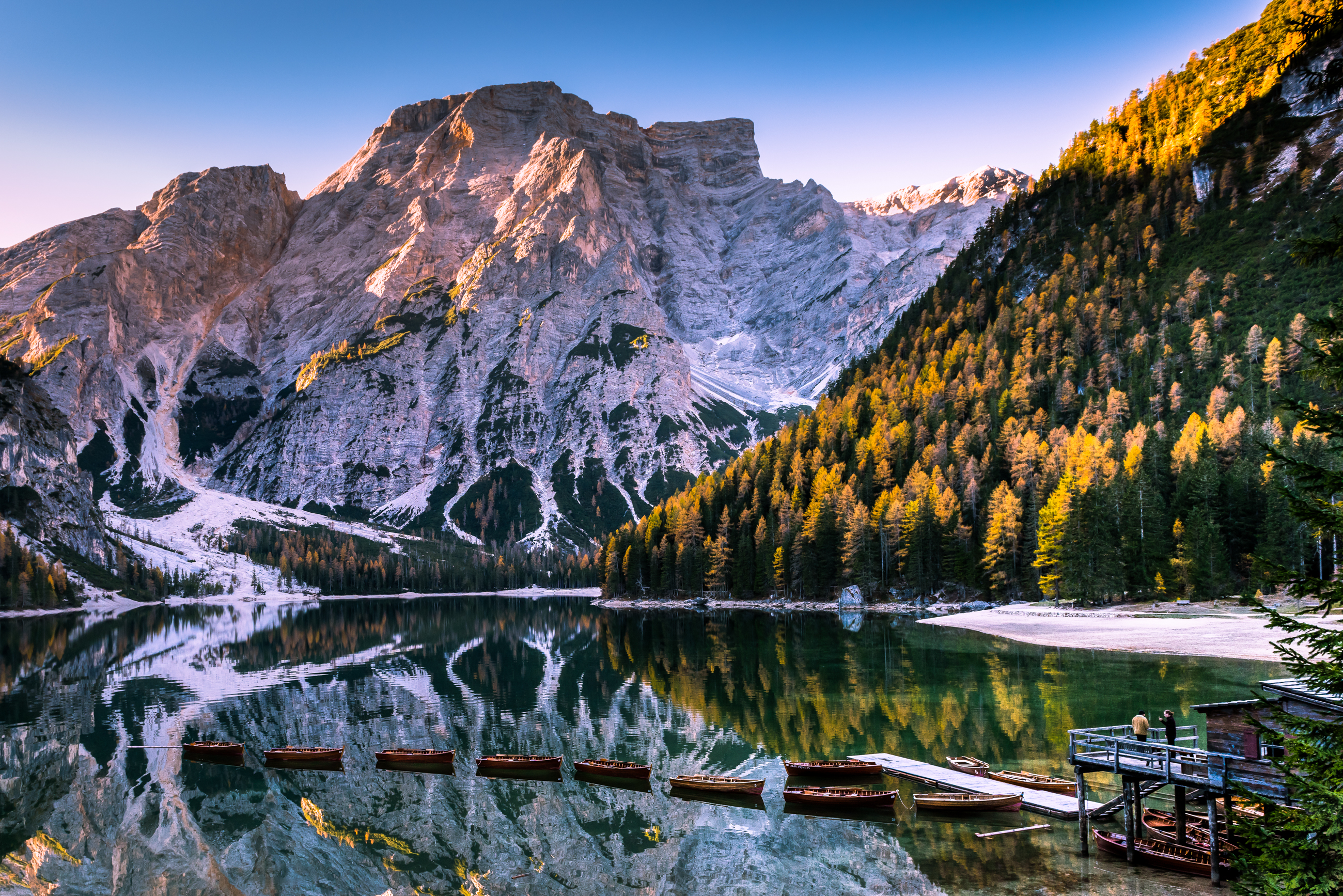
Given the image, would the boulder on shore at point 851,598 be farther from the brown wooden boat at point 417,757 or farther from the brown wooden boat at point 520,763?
the brown wooden boat at point 417,757

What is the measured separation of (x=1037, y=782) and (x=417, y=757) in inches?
1273

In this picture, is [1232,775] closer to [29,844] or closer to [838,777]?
[838,777]

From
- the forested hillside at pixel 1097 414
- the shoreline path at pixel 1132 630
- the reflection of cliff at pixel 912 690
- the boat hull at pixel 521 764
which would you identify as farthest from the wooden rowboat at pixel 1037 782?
the forested hillside at pixel 1097 414

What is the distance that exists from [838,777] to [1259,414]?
108 metres

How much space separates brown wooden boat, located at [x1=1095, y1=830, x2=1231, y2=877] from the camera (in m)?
25.9

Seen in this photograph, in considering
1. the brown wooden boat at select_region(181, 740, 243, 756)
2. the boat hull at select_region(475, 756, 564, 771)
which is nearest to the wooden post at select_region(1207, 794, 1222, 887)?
the boat hull at select_region(475, 756, 564, 771)

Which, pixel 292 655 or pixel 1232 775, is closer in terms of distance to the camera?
pixel 1232 775

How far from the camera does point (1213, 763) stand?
82.8 feet

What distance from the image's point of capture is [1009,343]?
164 m

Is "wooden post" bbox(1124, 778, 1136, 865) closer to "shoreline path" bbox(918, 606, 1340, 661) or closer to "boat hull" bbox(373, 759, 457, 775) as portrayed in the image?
"boat hull" bbox(373, 759, 457, 775)

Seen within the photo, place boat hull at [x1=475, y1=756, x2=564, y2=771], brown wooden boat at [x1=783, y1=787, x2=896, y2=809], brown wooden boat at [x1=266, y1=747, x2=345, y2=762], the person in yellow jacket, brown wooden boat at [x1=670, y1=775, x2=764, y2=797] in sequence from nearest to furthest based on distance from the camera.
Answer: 1. the person in yellow jacket
2. brown wooden boat at [x1=783, y1=787, x2=896, y2=809]
3. brown wooden boat at [x1=670, y1=775, x2=764, y2=797]
4. boat hull at [x1=475, y1=756, x2=564, y2=771]
5. brown wooden boat at [x1=266, y1=747, x2=345, y2=762]

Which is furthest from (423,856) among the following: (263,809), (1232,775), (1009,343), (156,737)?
(1009,343)

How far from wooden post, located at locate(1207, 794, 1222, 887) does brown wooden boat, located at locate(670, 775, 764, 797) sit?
17.9 meters

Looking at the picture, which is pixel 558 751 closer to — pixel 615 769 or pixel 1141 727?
pixel 615 769
